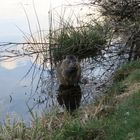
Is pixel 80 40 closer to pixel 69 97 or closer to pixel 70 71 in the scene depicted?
pixel 70 71

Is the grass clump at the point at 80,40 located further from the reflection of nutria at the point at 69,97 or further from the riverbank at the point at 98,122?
the riverbank at the point at 98,122

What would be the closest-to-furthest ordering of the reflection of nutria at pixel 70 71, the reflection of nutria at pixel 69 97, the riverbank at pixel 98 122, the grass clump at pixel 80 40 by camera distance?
the riverbank at pixel 98 122
the reflection of nutria at pixel 69 97
the reflection of nutria at pixel 70 71
the grass clump at pixel 80 40

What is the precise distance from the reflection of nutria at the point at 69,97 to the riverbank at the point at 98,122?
0.91 meters

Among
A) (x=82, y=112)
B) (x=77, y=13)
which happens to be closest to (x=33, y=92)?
(x=82, y=112)

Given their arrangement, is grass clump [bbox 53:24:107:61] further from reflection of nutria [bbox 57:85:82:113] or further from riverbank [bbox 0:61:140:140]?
riverbank [bbox 0:61:140:140]

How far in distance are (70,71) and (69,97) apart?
43.0 inches

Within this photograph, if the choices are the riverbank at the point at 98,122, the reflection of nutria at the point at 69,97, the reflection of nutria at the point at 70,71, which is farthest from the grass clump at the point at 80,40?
the riverbank at the point at 98,122

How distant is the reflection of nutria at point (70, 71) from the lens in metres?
12.0

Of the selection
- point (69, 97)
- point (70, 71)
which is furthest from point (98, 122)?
point (70, 71)

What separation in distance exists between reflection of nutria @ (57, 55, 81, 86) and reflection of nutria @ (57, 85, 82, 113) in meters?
0.17

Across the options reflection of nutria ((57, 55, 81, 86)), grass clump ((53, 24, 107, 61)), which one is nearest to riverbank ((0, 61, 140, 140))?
reflection of nutria ((57, 55, 81, 86))

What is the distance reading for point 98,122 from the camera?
Answer: 23.7 feet

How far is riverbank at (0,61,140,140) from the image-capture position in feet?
22.1

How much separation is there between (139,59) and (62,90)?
196 centimetres
